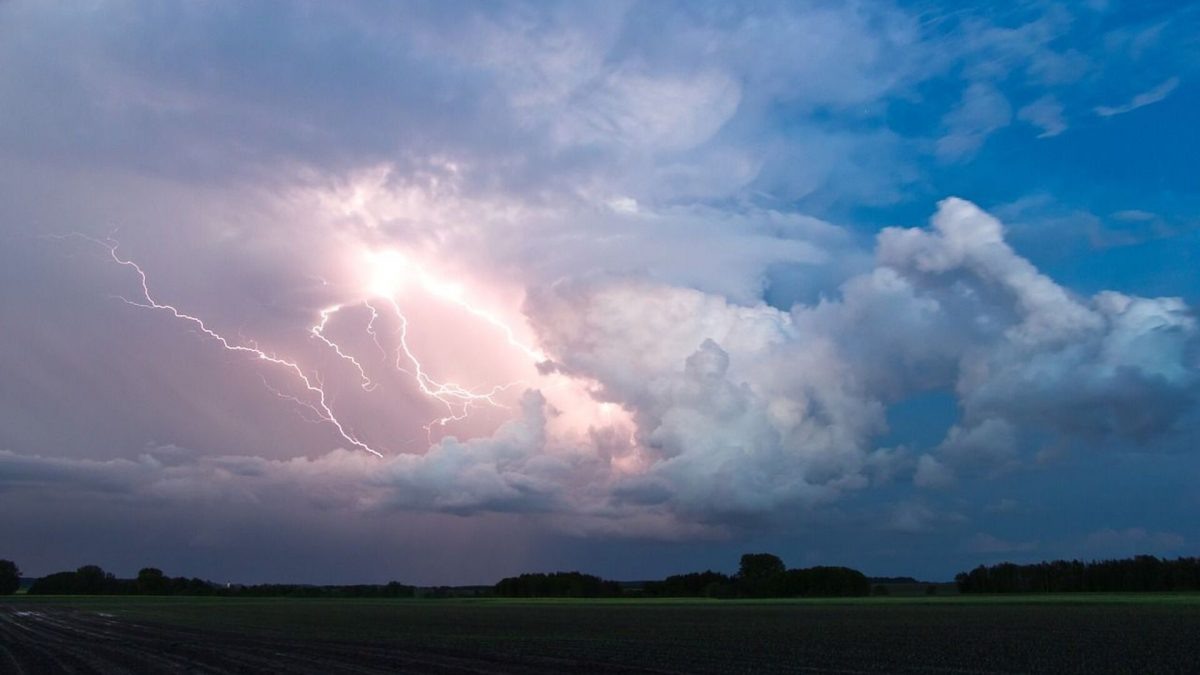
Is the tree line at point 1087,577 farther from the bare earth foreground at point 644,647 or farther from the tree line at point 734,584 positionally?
the bare earth foreground at point 644,647

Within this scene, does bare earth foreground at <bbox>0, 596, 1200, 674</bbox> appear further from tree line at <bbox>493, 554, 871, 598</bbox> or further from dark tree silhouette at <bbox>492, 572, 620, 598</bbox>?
dark tree silhouette at <bbox>492, 572, 620, 598</bbox>

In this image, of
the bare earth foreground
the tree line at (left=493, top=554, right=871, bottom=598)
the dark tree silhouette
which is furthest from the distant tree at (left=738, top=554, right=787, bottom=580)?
the bare earth foreground

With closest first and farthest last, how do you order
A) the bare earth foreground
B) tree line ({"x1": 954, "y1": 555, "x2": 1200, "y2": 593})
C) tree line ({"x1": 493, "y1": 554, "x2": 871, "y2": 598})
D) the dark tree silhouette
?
the bare earth foreground
tree line ({"x1": 954, "y1": 555, "x2": 1200, "y2": 593})
tree line ({"x1": 493, "y1": 554, "x2": 871, "y2": 598})
the dark tree silhouette

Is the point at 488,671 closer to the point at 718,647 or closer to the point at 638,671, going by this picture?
the point at 638,671

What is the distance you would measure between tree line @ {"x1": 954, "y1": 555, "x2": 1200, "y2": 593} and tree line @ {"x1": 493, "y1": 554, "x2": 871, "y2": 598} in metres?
18.9

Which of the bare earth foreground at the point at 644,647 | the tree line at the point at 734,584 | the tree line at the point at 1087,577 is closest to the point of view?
the bare earth foreground at the point at 644,647

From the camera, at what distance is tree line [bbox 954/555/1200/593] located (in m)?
123

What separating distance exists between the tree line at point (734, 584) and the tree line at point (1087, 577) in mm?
18902

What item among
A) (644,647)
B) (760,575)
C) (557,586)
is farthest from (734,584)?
(644,647)

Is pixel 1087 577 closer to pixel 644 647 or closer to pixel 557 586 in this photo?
pixel 557 586

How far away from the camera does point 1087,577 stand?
130 m

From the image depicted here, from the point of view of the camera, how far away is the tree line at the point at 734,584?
153125 mm

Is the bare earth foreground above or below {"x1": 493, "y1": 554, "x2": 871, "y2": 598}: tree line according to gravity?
below

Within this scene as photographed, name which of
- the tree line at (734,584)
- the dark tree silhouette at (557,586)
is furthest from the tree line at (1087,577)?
the dark tree silhouette at (557,586)
